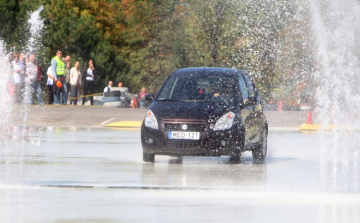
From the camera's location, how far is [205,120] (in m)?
17.8

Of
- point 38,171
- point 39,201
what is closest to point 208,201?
point 39,201

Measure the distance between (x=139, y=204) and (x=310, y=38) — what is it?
165 feet

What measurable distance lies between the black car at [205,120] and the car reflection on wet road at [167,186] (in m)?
0.29

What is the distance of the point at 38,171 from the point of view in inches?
642

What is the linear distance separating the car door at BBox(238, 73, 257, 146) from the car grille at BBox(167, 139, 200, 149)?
0.99 meters

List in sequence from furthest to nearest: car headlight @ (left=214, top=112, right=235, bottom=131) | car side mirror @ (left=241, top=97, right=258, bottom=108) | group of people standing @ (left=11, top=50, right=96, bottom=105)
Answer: group of people standing @ (left=11, top=50, right=96, bottom=105) < car side mirror @ (left=241, top=97, right=258, bottom=108) < car headlight @ (left=214, top=112, right=235, bottom=131)

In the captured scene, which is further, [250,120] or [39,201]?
[250,120]

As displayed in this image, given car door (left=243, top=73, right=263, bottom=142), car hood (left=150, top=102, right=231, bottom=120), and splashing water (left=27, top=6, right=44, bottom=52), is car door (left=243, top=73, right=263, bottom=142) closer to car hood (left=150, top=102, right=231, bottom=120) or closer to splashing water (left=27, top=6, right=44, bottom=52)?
car hood (left=150, top=102, right=231, bottom=120)

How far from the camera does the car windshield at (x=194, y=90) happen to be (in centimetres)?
1903

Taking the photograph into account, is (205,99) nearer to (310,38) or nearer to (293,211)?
(293,211)

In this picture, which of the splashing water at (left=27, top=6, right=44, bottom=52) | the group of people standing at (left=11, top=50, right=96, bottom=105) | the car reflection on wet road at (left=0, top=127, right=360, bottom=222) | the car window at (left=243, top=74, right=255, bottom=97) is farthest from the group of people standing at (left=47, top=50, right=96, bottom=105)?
the splashing water at (left=27, top=6, right=44, bottom=52)

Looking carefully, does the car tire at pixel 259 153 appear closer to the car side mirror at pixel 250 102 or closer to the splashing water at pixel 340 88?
the car side mirror at pixel 250 102

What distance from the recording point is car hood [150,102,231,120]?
59.1 feet

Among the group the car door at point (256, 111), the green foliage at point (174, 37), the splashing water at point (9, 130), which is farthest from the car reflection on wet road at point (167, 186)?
the green foliage at point (174, 37)
